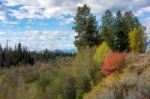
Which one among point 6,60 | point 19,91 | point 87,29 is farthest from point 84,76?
point 6,60

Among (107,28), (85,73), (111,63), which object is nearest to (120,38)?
(107,28)

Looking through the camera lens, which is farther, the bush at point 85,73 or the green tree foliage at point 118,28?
the green tree foliage at point 118,28

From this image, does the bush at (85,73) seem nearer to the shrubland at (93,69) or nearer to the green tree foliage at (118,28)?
the shrubland at (93,69)

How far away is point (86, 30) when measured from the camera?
79.4 metres

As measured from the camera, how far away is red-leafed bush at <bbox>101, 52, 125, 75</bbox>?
139ft

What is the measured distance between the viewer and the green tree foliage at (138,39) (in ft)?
265

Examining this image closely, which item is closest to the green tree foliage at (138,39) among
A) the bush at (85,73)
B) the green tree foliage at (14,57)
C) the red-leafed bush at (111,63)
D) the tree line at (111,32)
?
the tree line at (111,32)

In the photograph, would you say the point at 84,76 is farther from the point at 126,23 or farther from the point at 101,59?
the point at 126,23

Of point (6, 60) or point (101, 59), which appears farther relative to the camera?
point (6, 60)

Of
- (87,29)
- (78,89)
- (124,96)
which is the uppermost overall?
(87,29)

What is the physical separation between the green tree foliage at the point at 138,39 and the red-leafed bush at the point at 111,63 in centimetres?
3459

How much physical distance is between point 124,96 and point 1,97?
17.1m

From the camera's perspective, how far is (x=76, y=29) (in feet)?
267

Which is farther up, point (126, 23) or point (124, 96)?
point (126, 23)
